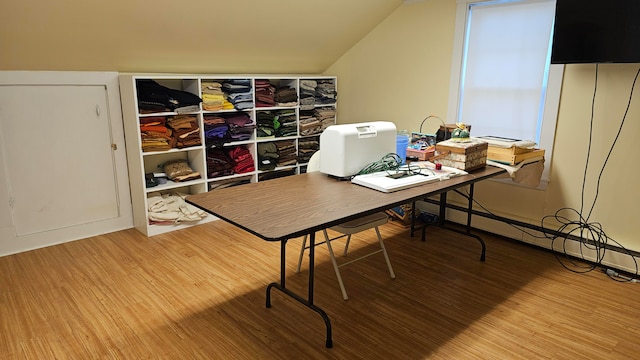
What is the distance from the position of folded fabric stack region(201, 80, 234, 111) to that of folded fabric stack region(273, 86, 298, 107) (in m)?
0.61

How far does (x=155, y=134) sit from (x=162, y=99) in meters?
0.30

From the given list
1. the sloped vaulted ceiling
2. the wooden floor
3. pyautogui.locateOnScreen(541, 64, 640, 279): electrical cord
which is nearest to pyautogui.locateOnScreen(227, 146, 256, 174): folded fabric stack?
the sloped vaulted ceiling

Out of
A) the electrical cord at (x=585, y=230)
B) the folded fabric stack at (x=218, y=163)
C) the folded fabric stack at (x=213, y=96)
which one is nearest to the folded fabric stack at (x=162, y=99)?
the folded fabric stack at (x=213, y=96)

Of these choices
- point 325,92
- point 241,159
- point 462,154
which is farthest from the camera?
point 325,92

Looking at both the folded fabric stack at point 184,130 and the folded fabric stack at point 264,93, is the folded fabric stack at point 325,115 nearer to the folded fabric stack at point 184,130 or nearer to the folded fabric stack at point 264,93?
the folded fabric stack at point 264,93

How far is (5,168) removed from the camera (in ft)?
10.8

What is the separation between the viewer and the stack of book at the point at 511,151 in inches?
117

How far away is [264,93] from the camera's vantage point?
4312 mm

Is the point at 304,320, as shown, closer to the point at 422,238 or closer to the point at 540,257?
the point at 422,238

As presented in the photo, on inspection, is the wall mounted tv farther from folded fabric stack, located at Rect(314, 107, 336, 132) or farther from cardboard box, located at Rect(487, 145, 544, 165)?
folded fabric stack, located at Rect(314, 107, 336, 132)

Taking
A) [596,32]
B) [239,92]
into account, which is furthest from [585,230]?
[239,92]

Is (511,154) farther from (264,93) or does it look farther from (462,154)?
(264,93)

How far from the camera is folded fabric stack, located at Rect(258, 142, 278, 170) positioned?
4418 millimetres

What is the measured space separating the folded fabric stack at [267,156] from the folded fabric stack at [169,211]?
0.80 meters
